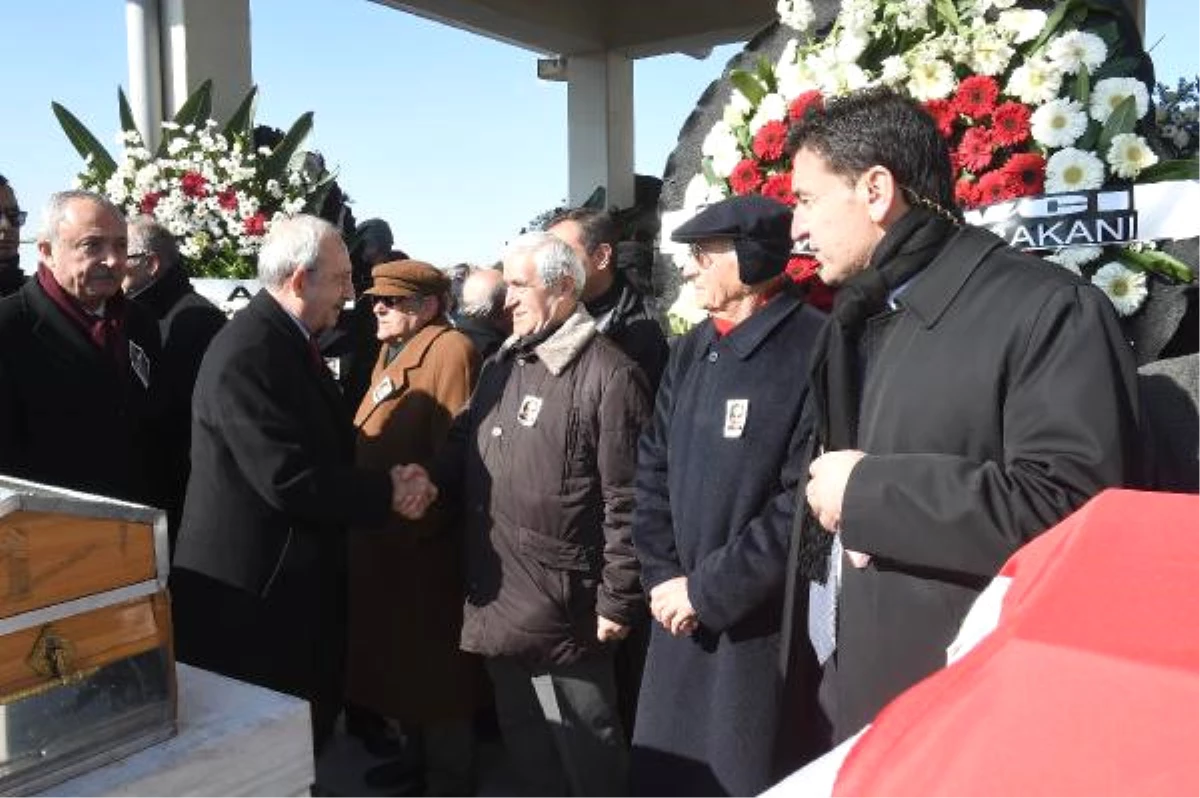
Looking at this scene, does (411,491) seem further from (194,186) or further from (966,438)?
(194,186)

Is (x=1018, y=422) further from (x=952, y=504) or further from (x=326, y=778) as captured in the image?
(x=326, y=778)

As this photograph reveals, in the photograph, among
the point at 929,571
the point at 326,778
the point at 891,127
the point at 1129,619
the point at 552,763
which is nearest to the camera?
the point at 1129,619

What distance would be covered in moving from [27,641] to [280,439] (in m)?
1.47

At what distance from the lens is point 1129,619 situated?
562mm

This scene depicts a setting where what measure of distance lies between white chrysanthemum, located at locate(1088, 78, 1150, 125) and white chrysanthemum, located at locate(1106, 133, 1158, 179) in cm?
7

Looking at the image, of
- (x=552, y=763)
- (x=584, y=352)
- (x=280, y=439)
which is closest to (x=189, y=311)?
(x=280, y=439)

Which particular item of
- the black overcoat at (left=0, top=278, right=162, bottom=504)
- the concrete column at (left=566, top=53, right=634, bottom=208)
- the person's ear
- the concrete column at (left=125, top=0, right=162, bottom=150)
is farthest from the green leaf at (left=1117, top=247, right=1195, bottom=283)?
the concrete column at (left=566, top=53, right=634, bottom=208)

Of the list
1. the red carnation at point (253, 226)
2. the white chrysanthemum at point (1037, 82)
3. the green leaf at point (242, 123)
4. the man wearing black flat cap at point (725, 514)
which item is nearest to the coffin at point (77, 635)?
the man wearing black flat cap at point (725, 514)

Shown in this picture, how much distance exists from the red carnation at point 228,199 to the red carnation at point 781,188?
269 cm

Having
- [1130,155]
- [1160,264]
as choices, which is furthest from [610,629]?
[1130,155]

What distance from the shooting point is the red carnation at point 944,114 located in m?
2.65

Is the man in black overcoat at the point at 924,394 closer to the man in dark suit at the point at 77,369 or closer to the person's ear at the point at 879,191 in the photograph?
the person's ear at the point at 879,191

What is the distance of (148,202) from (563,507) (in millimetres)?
2848

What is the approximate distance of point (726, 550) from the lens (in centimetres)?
240
